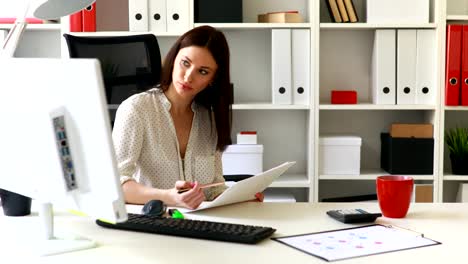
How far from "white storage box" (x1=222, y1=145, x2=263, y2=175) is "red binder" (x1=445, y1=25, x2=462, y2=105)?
96cm

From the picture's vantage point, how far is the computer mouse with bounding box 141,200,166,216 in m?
1.68

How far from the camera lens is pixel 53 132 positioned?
4.00 ft

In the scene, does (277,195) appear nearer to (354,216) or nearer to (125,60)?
(125,60)

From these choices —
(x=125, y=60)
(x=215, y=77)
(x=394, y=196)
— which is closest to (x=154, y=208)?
(x=394, y=196)

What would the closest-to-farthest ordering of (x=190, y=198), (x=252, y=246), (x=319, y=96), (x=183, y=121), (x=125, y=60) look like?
(x=252, y=246)
(x=190, y=198)
(x=183, y=121)
(x=125, y=60)
(x=319, y=96)

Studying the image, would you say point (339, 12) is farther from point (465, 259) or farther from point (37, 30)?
point (465, 259)

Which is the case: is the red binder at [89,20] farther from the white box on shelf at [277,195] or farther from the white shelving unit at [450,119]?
the white shelving unit at [450,119]

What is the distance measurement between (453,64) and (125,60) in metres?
1.61

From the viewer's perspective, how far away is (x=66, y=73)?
119 cm

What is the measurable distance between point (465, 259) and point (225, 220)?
1.90 feet

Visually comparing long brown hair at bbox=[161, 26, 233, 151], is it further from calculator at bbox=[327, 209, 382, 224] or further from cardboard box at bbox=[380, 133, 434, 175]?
cardboard box at bbox=[380, 133, 434, 175]

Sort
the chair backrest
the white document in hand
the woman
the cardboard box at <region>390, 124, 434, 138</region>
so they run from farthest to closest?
the cardboard box at <region>390, 124, 434, 138</region> → the chair backrest → the woman → the white document in hand

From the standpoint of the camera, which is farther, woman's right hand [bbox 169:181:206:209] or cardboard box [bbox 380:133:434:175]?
cardboard box [bbox 380:133:434:175]

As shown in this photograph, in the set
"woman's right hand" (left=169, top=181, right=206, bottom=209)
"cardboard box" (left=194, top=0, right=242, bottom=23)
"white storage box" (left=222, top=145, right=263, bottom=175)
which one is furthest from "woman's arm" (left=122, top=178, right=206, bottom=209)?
"cardboard box" (left=194, top=0, right=242, bottom=23)
